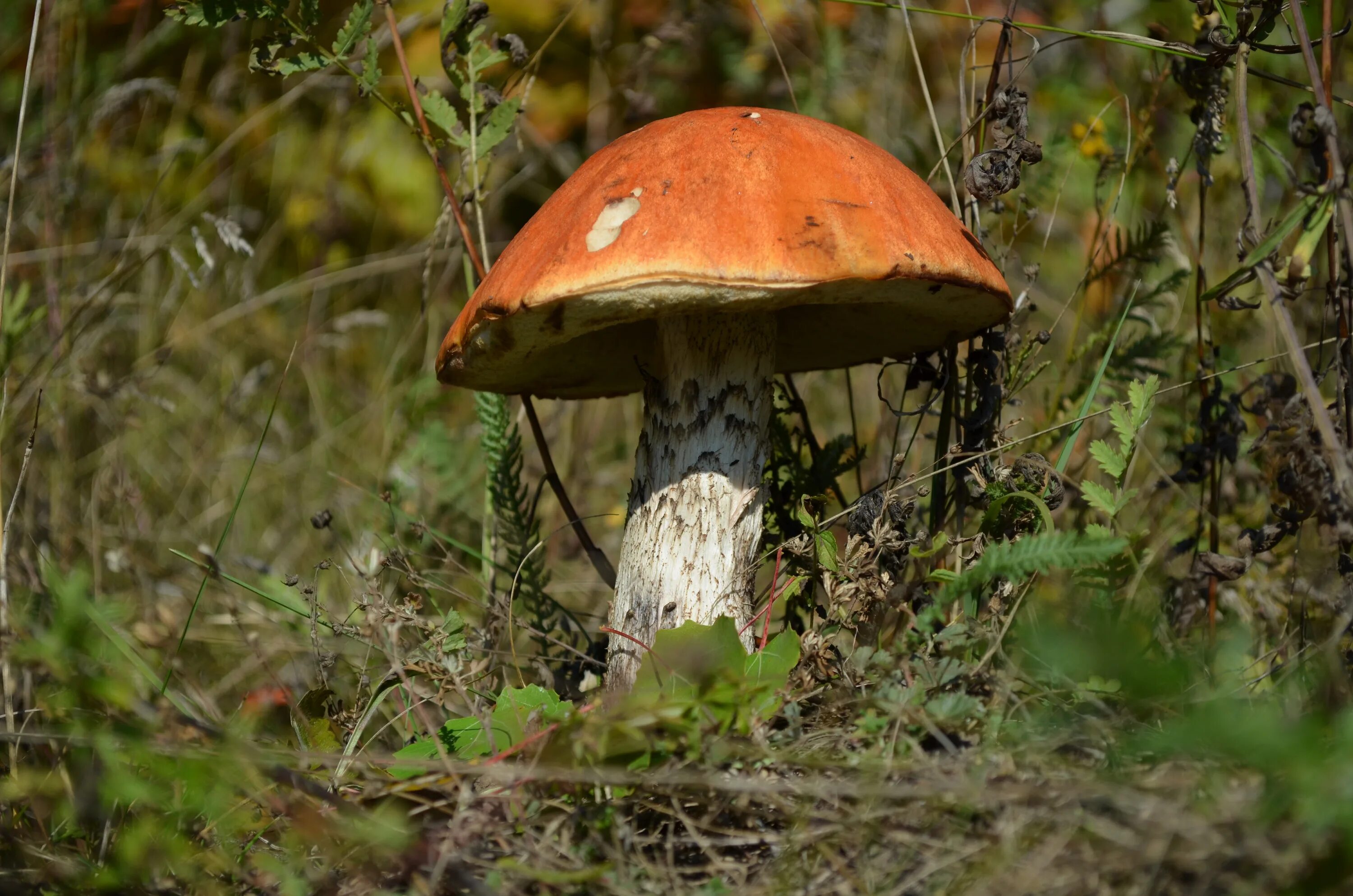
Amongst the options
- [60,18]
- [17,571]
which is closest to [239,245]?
[17,571]

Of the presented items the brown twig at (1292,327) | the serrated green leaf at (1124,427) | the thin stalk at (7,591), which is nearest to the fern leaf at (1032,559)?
the serrated green leaf at (1124,427)

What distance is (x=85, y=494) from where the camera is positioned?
3.05 metres

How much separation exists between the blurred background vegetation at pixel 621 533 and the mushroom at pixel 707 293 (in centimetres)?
20

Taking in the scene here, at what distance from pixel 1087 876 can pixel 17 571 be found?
2.33m

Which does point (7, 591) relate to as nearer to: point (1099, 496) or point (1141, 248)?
point (1099, 496)

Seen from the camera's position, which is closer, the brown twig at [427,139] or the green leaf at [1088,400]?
the green leaf at [1088,400]

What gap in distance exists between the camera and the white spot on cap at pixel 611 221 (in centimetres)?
154

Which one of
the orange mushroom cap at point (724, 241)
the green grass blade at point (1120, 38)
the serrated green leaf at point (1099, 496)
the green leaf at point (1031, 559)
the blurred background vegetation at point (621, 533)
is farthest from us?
the green grass blade at point (1120, 38)

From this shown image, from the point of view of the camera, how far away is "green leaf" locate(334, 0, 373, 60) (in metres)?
1.95

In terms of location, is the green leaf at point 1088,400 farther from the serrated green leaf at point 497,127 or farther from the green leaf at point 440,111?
the green leaf at point 440,111

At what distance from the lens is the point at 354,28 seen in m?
1.97

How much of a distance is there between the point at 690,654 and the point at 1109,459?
78cm

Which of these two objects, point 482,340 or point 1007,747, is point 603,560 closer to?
point 482,340

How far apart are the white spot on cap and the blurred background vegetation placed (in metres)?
0.69
